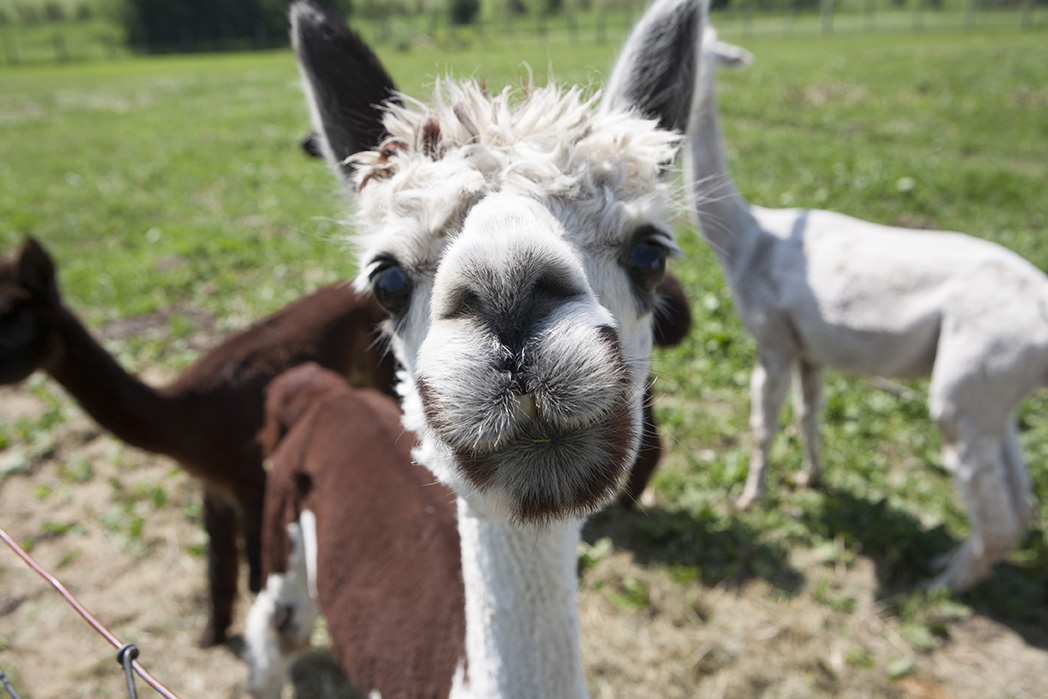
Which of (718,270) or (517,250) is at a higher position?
(517,250)

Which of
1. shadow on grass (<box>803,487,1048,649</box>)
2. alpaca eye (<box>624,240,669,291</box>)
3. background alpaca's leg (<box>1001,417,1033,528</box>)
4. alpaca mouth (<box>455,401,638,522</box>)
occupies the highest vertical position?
alpaca eye (<box>624,240,669,291</box>)

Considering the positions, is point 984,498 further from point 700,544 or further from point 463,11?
point 463,11

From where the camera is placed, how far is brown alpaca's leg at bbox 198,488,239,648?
9.96 ft

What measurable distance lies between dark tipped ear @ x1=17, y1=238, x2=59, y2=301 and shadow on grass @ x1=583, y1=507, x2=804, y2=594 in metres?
3.02

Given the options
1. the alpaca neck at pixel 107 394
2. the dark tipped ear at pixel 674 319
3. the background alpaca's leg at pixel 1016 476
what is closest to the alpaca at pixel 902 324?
the background alpaca's leg at pixel 1016 476

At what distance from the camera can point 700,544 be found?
11.2 feet

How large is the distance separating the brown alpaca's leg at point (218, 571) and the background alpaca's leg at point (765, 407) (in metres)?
2.79

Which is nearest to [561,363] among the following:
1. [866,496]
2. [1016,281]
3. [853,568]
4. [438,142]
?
[438,142]

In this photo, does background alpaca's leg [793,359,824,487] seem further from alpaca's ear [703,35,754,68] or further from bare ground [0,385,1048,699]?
alpaca's ear [703,35,754,68]

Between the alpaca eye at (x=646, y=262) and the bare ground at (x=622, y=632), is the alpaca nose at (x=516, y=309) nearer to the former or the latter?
the alpaca eye at (x=646, y=262)

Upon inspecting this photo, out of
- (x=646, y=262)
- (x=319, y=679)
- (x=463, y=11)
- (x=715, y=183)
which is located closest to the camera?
(x=646, y=262)

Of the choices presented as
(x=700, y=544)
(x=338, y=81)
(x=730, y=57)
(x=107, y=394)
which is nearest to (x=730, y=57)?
(x=730, y=57)

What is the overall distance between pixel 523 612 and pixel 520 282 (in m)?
0.84

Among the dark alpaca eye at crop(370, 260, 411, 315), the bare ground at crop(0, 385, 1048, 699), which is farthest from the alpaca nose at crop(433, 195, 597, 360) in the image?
the bare ground at crop(0, 385, 1048, 699)
